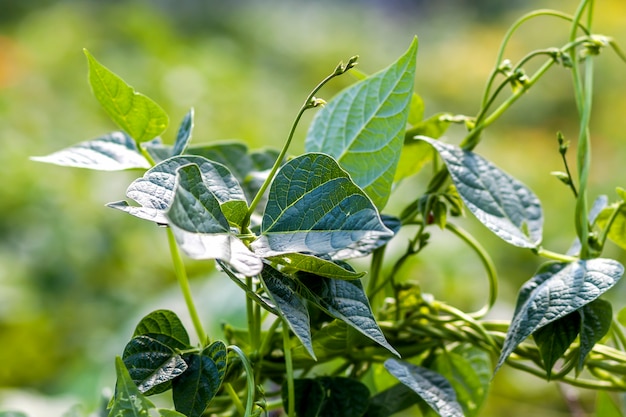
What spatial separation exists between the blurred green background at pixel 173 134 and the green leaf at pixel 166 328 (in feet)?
0.72

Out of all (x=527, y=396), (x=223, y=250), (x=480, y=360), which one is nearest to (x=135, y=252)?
(x=527, y=396)

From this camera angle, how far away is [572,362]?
318 mm

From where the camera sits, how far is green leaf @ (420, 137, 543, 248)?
0.32 m

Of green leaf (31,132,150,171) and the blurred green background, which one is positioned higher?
green leaf (31,132,150,171)

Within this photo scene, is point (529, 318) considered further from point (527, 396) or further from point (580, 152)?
point (527, 396)

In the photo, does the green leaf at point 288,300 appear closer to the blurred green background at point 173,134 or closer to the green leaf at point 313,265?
the green leaf at point 313,265

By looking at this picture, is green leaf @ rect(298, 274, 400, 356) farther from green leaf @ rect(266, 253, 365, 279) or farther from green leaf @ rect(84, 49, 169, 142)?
green leaf @ rect(84, 49, 169, 142)

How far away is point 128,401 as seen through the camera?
25cm

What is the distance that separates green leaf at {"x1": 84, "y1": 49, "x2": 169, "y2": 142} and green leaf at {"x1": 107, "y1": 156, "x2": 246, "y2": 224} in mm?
76

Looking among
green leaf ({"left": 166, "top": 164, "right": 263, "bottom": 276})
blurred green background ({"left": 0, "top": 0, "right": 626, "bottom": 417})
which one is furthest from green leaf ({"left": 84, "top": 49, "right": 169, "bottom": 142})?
blurred green background ({"left": 0, "top": 0, "right": 626, "bottom": 417})

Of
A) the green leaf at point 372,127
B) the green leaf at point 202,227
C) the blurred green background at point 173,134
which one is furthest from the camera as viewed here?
the blurred green background at point 173,134

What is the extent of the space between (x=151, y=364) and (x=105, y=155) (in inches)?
4.2

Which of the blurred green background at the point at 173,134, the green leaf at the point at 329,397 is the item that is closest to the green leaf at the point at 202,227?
the green leaf at the point at 329,397

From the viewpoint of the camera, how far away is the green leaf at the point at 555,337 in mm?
299
